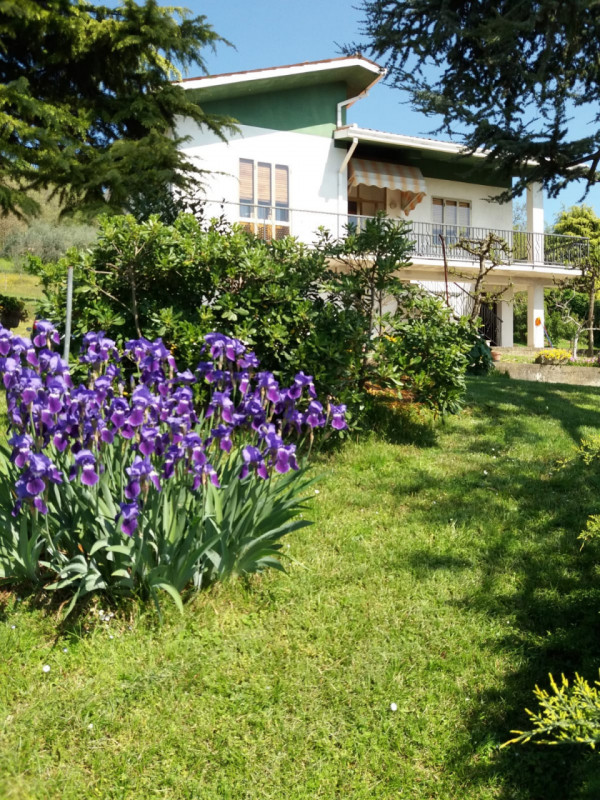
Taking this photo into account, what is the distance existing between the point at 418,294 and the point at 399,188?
14791 millimetres

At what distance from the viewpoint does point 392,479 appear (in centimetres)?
549

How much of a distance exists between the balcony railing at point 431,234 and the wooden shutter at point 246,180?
12.7 inches

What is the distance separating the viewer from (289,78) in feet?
59.6

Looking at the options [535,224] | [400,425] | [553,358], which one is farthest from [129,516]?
[535,224]

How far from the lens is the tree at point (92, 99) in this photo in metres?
12.4

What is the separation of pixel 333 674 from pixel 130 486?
51.9 inches

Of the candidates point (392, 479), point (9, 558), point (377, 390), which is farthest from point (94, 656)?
point (377, 390)

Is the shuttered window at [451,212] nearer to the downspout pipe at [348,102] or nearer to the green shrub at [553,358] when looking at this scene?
the downspout pipe at [348,102]

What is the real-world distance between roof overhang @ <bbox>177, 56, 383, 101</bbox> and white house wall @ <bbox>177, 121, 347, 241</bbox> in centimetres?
103

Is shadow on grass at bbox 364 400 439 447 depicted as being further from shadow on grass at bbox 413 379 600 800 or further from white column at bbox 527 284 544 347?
white column at bbox 527 284 544 347

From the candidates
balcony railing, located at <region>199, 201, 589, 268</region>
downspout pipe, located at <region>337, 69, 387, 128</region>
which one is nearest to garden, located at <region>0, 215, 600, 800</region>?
balcony railing, located at <region>199, 201, 589, 268</region>

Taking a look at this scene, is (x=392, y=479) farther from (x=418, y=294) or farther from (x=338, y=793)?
(x=338, y=793)

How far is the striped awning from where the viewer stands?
1995cm

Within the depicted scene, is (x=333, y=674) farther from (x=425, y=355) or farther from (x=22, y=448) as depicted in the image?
(x=425, y=355)
